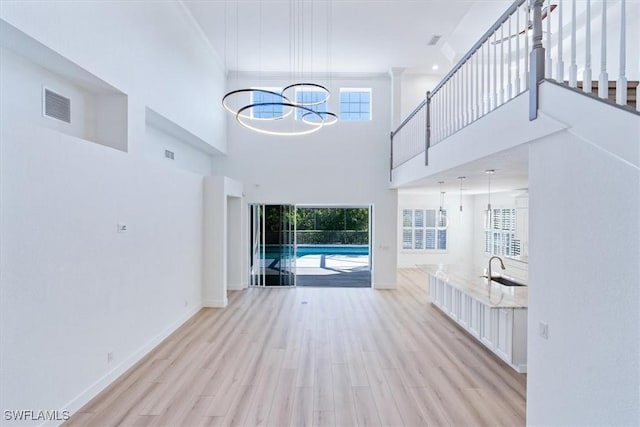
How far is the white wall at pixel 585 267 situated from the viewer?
5.28 ft

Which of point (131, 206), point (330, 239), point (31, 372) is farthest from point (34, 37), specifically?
point (330, 239)

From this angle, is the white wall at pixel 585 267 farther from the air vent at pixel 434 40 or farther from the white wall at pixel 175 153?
the air vent at pixel 434 40

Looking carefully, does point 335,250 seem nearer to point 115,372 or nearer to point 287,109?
point 287,109

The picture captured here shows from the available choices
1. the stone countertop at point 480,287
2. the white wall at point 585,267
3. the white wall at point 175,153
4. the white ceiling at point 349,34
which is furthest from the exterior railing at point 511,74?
the white wall at point 175,153

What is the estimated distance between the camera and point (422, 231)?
33.8ft

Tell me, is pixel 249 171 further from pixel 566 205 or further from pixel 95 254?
pixel 566 205

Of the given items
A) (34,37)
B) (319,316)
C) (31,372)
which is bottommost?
(319,316)

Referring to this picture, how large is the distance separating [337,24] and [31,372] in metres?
6.41

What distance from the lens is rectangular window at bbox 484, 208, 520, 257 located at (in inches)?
319

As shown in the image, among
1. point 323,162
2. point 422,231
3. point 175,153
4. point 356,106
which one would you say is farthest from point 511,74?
point 422,231

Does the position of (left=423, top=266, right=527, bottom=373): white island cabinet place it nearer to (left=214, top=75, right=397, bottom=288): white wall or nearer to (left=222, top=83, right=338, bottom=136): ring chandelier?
(left=214, top=75, right=397, bottom=288): white wall

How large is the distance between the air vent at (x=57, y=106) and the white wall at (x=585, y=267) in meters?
4.46

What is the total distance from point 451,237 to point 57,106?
10.2 m

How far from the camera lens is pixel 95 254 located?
3172 millimetres
